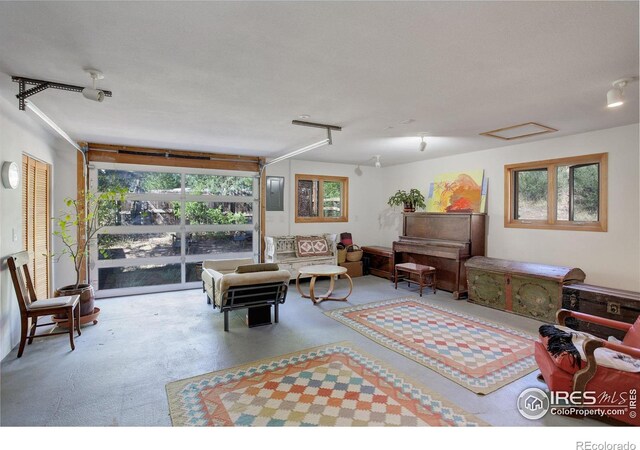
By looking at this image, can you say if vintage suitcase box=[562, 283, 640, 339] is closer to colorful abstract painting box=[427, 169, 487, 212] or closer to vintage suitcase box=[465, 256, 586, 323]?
vintage suitcase box=[465, 256, 586, 323]

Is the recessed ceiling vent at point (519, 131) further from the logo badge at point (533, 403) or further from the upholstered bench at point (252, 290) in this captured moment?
the upholstered bench at point (252, 290)

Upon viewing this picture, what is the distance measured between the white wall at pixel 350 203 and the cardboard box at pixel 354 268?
2.76 ft

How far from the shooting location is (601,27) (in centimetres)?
184

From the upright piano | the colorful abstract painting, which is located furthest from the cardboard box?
the colorful abstract painting

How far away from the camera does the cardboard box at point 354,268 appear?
683 cm

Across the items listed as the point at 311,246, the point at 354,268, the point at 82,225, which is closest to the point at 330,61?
the point at 311,246

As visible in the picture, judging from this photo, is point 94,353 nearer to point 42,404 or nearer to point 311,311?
point 42,404

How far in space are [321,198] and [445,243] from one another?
9.39 feet

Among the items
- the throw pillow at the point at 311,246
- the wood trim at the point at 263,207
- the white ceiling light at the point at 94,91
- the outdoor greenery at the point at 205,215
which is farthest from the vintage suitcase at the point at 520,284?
the white ceiling light at the point at 94,91

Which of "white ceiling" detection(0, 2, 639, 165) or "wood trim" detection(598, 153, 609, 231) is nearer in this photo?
"white ceiling" detection(0, 2, 639, 165)

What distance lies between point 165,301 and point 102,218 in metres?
1.78

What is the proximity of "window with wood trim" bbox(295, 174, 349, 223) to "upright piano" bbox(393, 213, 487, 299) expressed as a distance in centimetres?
159

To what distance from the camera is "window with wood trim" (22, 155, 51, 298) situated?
12.2 feet
